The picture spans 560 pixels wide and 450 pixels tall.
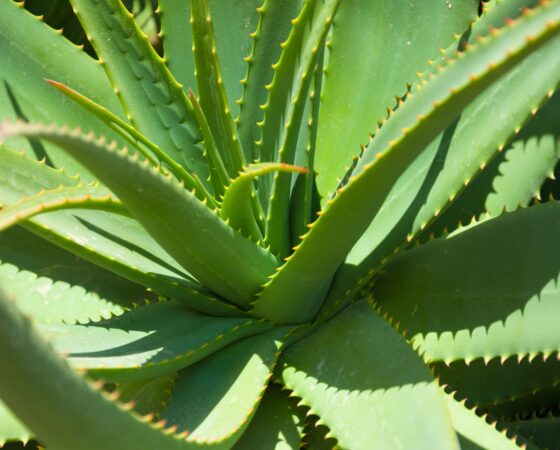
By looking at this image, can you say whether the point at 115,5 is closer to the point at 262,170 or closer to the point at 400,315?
the point at 262,170

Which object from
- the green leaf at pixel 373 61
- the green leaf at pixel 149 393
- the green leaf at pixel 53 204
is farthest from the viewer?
the green leaf at pixel 373 61

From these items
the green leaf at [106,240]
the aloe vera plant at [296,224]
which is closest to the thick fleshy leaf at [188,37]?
the aloe vera plant at [296,224]

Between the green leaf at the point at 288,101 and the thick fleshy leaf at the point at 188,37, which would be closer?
the green leaf at the point at 288,101

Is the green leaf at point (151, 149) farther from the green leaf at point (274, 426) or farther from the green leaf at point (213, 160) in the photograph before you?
the green leaf at point (274, 426)

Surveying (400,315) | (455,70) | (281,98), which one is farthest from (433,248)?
(455,70)

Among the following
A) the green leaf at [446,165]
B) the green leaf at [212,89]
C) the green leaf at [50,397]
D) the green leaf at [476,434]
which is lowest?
the green leaf at [50,397]

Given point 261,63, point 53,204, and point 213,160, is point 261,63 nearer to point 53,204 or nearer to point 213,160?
point 213,160

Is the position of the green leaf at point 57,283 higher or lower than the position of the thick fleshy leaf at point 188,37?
lower
